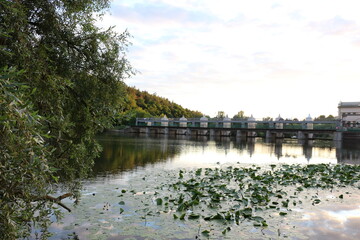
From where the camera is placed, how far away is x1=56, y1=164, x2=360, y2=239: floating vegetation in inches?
352

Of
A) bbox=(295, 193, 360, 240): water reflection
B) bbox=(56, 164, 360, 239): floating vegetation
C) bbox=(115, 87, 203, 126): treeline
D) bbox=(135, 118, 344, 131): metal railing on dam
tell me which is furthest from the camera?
bbox=(115, 87, 203, 126): treeline

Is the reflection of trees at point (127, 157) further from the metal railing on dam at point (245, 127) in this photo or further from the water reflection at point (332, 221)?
the metal railing on dam at point (245, 127)

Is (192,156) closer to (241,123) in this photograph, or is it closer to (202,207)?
(202,207)

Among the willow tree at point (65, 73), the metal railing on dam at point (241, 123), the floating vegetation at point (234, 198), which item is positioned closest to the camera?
the willow tree at point (65, 73)

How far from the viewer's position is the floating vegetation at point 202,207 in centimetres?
893

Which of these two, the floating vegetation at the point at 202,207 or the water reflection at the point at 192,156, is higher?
the floating vegetation at the point at 202,207

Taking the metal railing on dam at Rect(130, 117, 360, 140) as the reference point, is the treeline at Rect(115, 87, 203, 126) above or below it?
above

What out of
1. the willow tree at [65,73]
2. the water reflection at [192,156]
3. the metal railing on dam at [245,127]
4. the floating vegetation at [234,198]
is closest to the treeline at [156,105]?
the metal railing on dam at [245,127]

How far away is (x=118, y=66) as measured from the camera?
38.1 feet

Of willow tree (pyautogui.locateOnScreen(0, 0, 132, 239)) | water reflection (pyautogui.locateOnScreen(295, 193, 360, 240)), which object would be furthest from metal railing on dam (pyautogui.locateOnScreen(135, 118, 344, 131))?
willow tree (pyautogui.locateOnScreen(0, 0, 132, 239))

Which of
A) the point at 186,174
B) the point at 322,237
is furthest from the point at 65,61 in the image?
the point at 186,174

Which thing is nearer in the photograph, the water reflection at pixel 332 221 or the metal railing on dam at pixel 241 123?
the water reflection at pixel 332 221

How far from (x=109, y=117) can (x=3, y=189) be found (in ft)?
21.5

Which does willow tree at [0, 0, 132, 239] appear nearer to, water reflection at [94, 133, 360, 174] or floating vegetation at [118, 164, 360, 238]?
floating vegetation at [118, 164, 360, 238]
